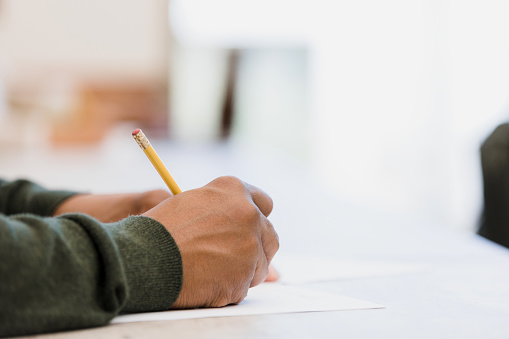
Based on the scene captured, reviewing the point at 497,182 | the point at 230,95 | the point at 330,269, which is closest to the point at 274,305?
the point at 330,269

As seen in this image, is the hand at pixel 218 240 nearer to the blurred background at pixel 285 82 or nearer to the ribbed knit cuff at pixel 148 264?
Answer: the ribbed knit cuff at pixel 148 264

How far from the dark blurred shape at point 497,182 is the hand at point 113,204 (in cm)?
75

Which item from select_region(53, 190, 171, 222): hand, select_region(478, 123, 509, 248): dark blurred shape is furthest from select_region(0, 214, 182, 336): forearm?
select_region(478, 123, 509, 248): dark blurred shape

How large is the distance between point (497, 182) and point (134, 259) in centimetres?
92

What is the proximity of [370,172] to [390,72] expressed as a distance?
693 mm

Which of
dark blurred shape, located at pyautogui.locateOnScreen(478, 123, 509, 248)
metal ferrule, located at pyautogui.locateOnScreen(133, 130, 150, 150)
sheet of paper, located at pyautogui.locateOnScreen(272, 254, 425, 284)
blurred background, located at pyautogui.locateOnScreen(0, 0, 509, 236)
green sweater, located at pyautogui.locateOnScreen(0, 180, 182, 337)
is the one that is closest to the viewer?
green sweater, located at pyautogui.locateOnScreen(0, 180, 182, 337)

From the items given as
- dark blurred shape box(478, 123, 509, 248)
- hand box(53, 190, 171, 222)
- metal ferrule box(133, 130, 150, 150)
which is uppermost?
metal ferrule box(133, 130, 150, 150)

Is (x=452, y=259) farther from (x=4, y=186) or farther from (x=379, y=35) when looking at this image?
(x=379, y=35)

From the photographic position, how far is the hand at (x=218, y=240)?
1.60ft

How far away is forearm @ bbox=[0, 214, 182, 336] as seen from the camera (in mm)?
399

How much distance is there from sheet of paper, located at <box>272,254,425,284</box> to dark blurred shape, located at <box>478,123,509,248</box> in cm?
57

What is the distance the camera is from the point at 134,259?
0.46m

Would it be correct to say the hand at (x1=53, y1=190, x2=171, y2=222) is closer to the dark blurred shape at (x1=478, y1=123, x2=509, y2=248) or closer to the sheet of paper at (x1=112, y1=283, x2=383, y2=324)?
the sheet of paper at (x1=112, y1=283, x2=383, y2=324)

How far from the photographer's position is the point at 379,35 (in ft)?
14.3
